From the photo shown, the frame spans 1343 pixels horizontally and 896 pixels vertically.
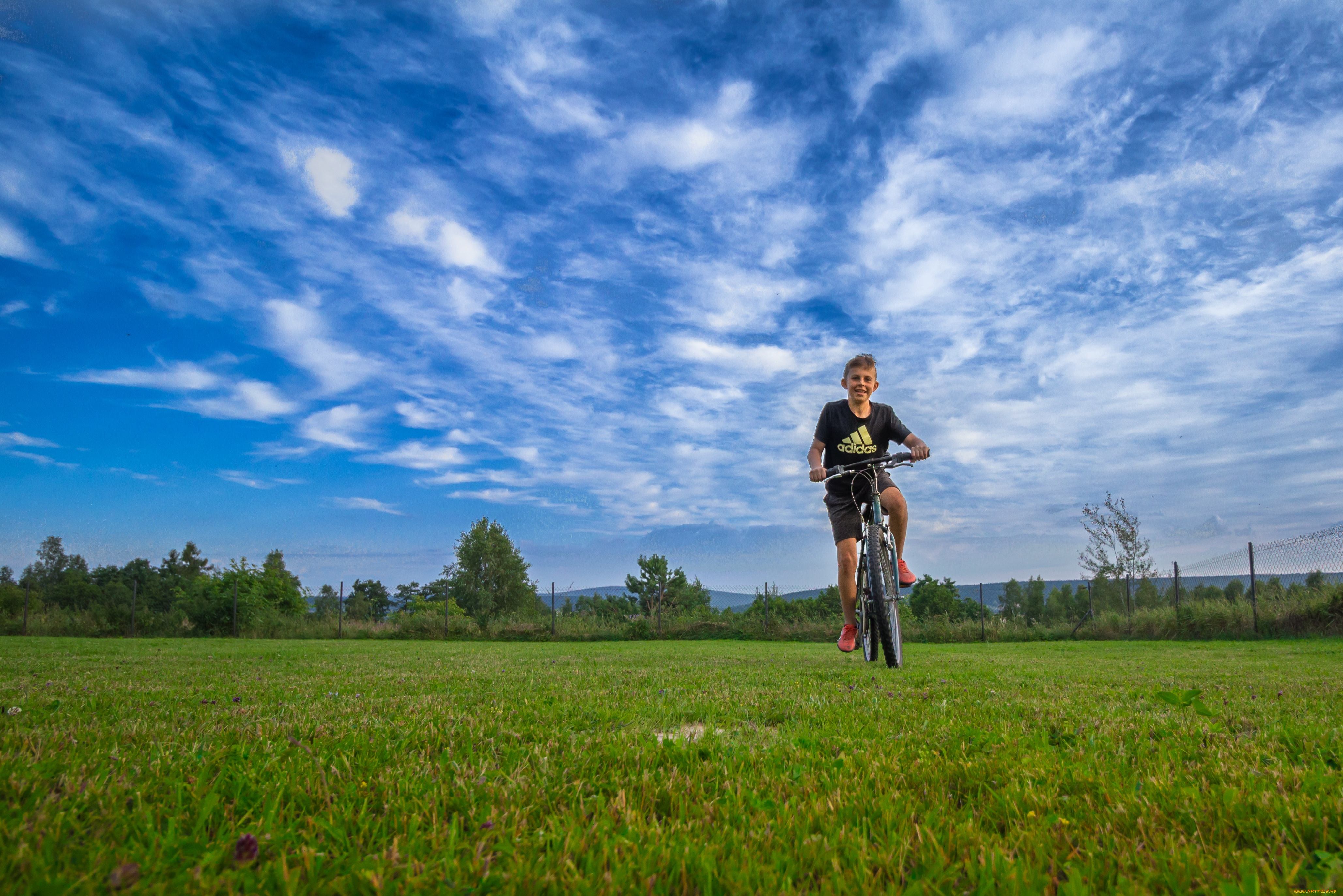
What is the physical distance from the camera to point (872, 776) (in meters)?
2.27

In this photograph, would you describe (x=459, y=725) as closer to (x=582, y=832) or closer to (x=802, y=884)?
(x=582, y=832)

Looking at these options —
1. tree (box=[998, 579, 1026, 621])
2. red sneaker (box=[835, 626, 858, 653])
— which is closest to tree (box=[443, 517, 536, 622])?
tree (box=[998, 579, 1026, 621])

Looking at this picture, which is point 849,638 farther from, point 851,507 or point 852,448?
point 852,448

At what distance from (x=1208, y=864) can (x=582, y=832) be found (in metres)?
1.50

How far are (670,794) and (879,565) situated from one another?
4.87 meters

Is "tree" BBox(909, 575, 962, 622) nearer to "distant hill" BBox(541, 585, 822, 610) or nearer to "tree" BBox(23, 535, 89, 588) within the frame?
"distant hill" BBox(541, 585, 822, 610)

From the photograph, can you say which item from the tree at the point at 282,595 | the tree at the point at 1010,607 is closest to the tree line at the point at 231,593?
the tree at the point at 282,595

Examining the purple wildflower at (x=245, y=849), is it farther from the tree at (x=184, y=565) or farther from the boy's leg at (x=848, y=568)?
the tree at (x=184, y=565)

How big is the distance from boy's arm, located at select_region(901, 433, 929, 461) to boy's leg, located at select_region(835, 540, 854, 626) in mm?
1103

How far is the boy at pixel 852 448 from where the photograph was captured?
709cm

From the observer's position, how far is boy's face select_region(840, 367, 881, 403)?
7.34m

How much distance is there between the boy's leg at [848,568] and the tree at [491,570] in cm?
6460

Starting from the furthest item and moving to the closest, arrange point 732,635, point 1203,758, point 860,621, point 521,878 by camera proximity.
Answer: point 732,635
point 860,621
point 1203,758
point 521,878

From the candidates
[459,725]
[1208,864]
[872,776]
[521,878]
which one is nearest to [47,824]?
[521,878]
